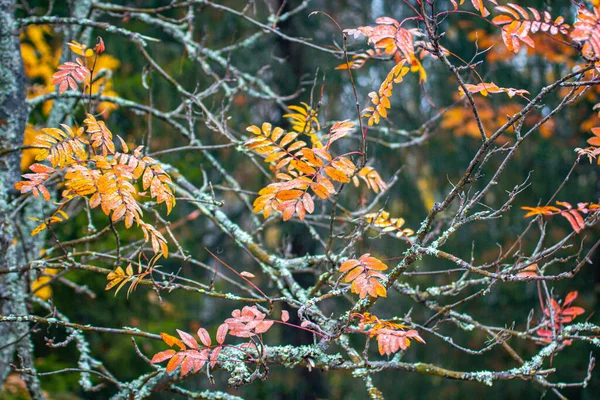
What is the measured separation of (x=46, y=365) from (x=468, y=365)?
229 inches

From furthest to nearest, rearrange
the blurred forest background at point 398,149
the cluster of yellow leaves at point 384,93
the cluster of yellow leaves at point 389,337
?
the blurred forest background at point 398,149 → the cluster of yellow leaves at point 384,93 → the cluster of yellow leaves at point 389,337

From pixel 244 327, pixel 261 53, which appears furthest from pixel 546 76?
pixel 244 327

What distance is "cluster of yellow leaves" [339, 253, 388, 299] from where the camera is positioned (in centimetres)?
167

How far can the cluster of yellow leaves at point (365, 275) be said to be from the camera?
5.48ft

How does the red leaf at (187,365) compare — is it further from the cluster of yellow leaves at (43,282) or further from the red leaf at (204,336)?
the cluster of yellow leaves at (43,282)

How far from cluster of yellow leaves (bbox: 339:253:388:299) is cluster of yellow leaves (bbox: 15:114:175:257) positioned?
672 millimetres

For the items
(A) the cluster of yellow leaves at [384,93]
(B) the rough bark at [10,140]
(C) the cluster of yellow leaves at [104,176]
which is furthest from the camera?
(B) the rough bark at [10,140]

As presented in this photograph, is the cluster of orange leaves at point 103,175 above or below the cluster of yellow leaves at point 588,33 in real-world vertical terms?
above

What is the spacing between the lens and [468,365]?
7660 millimetres

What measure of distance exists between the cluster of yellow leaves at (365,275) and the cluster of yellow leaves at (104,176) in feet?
2.20

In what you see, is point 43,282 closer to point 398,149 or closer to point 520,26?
point 520,26

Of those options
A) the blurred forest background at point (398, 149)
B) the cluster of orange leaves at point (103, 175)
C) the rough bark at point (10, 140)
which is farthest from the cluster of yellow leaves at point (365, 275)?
the blurred forest background at point (398, 149)

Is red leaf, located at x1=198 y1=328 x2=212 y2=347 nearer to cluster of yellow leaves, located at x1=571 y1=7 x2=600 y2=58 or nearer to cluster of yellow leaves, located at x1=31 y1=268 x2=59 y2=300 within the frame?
cluster of yellow leaves, located at x1=31 y1=268 x2=59 y2=300

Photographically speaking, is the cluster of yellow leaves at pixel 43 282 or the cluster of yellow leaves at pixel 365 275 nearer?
the cluster of yellow leaves at pixel 365 275
